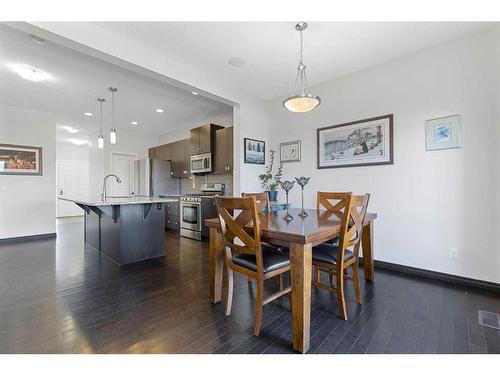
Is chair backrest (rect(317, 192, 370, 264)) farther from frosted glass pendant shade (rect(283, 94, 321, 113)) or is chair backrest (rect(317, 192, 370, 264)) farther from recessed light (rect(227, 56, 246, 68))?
recessed light (rect(227, 56, 246, 68))

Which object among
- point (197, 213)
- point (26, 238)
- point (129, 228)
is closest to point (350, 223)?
point (129, 228)

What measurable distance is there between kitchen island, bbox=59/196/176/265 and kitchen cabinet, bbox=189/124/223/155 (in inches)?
70.8

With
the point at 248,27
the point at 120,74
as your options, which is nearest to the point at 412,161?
the point at 248,27

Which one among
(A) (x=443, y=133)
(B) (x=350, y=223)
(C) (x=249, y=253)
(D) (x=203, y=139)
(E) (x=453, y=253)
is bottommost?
(E) (x=453, y=253)

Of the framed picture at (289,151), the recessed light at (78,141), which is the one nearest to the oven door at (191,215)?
the framed picture at (289,151)

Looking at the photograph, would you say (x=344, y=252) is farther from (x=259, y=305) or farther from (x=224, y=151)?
(x=224, y=151)

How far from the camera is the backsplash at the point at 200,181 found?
5.19m

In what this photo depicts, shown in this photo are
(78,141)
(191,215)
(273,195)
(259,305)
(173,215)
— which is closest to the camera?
(259,305)

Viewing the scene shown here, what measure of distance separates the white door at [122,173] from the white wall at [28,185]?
1.60 meters

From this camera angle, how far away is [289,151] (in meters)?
4.07

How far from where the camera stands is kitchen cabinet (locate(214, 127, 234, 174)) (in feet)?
14.8

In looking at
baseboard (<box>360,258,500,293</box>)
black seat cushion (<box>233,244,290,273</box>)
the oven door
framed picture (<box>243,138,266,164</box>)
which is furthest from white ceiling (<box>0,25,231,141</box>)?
baseboard (<box>360,258,500,293</box>)

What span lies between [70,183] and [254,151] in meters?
7.75
